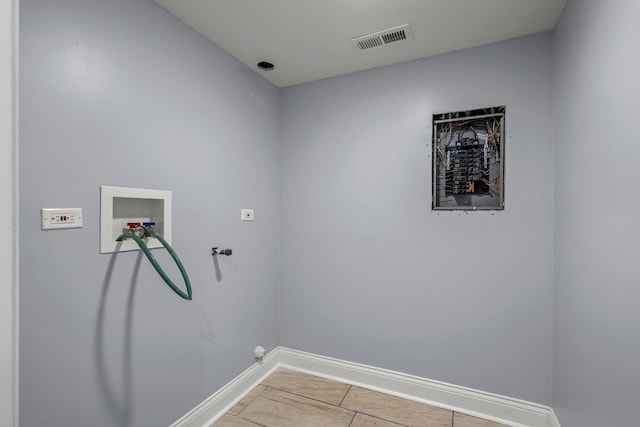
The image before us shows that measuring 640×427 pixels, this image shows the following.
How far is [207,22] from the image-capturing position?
1.71 metres

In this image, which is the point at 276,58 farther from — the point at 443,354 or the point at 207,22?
the point at 443,354

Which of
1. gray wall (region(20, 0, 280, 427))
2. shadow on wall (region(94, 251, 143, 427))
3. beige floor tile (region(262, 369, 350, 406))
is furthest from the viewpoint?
beige floor tile (region(262, 369, 350, 406))

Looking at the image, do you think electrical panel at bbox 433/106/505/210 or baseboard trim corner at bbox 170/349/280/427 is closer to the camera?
baseboard trim corner at bbox 170/349/280/427

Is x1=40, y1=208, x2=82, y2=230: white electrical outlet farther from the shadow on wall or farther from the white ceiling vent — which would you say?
the white ceiling vent

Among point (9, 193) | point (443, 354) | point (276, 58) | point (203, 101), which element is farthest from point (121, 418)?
point (276, 58)

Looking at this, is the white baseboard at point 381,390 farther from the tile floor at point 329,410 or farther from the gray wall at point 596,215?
the gray wall at point 596,215

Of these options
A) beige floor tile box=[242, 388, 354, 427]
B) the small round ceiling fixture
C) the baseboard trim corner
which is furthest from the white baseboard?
the small round ceiling fixture

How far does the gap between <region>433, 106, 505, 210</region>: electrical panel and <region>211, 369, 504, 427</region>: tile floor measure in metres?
1.35

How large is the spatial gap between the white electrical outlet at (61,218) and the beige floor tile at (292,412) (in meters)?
1.52

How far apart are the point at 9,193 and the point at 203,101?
147 centimetres

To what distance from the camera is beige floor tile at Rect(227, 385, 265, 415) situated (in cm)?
195

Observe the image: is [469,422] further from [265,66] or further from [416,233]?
[265,66]

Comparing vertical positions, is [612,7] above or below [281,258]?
above

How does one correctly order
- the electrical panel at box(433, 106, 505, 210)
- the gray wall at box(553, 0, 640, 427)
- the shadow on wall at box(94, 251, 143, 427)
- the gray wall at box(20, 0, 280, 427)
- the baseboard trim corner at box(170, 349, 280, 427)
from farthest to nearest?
the electrical panel at box(433, 106, 505, 210), the baseboard trim corner at box(170, 349, 280, 427), the shadow on wall at box(94, 251, 143, 427), the gray wall at box(20, 0, 280, 427), the gray wall at box(553, 0, 640, 427)
